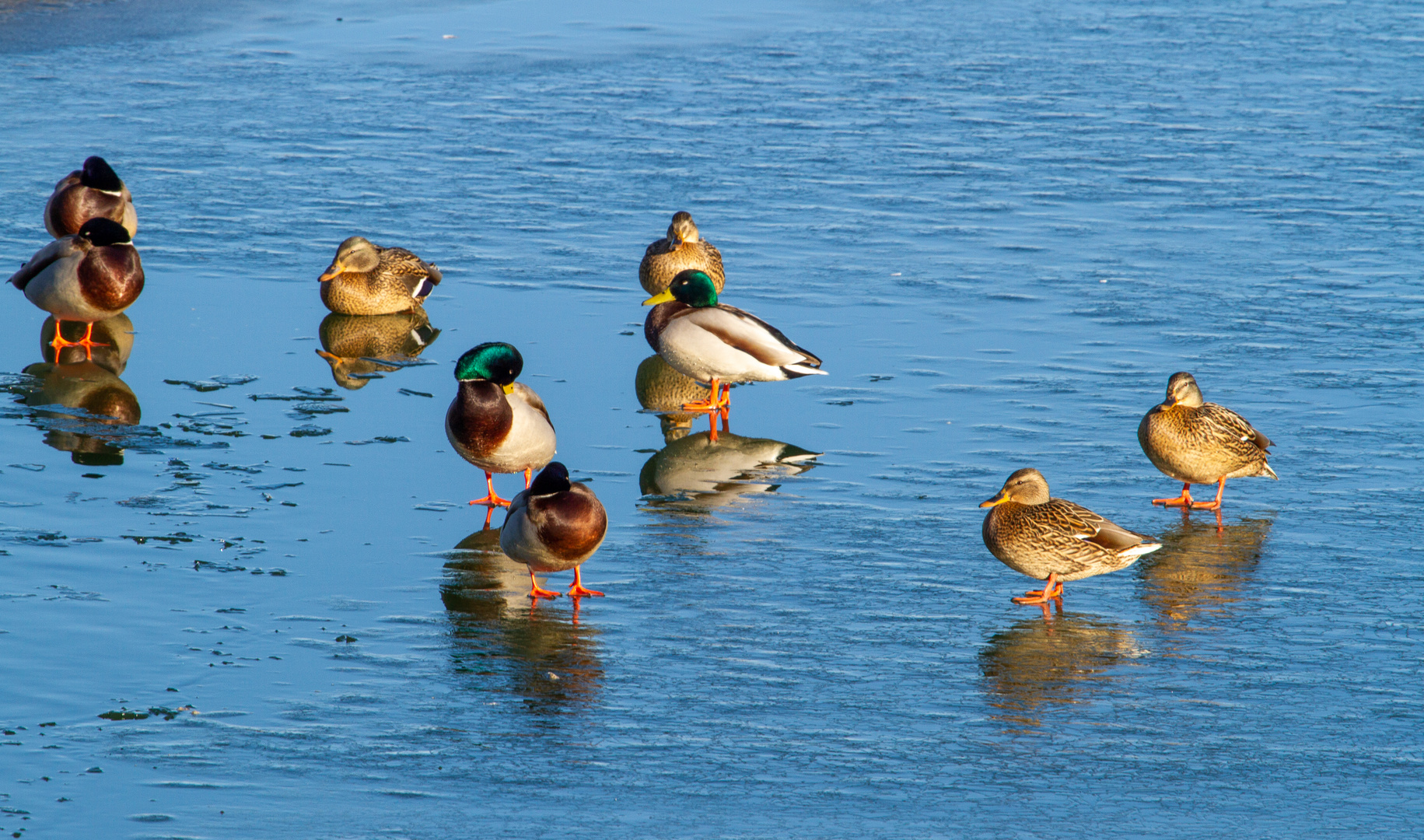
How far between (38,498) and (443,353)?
2.76 m

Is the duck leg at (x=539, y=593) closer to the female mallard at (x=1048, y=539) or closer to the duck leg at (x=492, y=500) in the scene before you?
the duck leg at (x=492, y=500)

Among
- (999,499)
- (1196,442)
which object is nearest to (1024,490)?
(999,499)

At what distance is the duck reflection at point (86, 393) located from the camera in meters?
7.12

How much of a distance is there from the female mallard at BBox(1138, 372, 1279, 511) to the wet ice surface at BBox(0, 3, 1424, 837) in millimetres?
205

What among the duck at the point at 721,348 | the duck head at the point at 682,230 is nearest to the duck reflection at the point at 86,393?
the duck at the point at 721,348

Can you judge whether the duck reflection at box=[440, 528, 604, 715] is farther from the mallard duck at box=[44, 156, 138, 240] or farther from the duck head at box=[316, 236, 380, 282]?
the mallard duck at box=[44, 156, 138, 240]

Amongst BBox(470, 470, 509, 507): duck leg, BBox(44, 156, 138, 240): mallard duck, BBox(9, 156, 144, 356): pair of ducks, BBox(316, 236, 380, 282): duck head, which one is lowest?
BBox(470, 470, 509, 507): duck leg

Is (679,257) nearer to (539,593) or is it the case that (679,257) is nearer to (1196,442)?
(1196,442)

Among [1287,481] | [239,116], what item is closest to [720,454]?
[1287,481]

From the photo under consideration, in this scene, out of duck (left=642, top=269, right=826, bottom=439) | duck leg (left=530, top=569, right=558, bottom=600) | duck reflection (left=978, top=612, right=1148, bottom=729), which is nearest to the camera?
duck reflection (left=978, top=612, right=1148, bottom=729)

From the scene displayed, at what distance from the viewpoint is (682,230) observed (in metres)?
9.34

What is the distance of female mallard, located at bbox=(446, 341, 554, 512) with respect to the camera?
651 centimetres

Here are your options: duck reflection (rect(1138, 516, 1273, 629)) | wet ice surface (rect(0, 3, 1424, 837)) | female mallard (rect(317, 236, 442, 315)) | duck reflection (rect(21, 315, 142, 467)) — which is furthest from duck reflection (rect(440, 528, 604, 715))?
female mallard (rect(317, 236, 442, 315))

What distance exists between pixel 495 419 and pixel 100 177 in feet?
15.2
